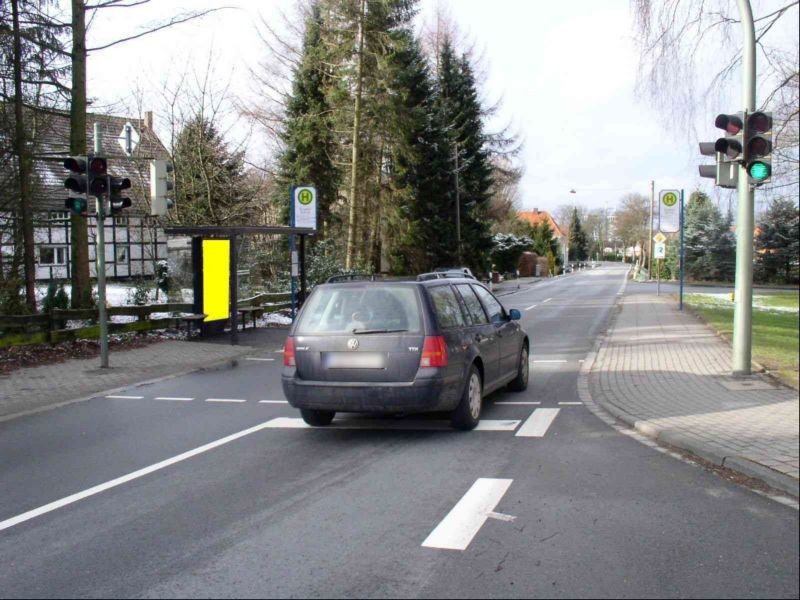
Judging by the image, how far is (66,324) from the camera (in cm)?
1489

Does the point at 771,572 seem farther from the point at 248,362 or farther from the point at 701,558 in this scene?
the point at 248,362

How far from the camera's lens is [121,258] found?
118 feet

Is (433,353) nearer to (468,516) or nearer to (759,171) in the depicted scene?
(468,516)

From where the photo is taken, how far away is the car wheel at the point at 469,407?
290 inches

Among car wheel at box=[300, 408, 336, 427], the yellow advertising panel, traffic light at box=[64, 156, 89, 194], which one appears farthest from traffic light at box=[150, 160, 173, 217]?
car wheel at box=[300, 408, 336, 427]

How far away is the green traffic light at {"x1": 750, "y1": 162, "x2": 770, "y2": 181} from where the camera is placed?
8383 mm

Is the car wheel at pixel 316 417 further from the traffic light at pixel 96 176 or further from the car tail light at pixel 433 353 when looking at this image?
the traffic light at pixel 96 176

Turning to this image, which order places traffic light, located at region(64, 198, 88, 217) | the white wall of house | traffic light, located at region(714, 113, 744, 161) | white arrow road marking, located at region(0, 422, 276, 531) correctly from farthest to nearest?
the white wall of house
traffic light, located at region(64, 198, 88, 217)
traffic light, located at region(714, 113, 744, 161)
white arrow road marking, located at region(0, 422, 276, 531)

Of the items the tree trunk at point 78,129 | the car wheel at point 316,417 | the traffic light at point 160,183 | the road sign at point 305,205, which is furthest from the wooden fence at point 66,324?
the car wheel at point 316,417

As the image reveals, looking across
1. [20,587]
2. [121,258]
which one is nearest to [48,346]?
[20,587]

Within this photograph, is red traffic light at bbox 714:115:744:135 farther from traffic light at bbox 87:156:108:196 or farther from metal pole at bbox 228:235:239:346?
metal pole at bbox 228:235:239:346

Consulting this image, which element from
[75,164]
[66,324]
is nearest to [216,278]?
[66,324]

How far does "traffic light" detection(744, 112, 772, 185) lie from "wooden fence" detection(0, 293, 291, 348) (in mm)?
12177

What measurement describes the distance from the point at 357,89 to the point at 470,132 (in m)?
18.9
